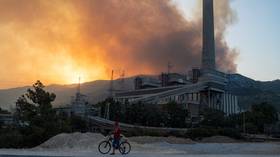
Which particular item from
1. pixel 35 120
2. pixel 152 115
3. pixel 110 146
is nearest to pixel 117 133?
pixel 110 146

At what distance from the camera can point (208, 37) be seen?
194125 mm

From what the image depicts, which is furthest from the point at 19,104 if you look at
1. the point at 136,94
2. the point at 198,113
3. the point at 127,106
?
the point at 136,94

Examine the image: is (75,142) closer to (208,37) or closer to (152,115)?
(152,115)

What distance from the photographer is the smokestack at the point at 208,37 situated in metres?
194

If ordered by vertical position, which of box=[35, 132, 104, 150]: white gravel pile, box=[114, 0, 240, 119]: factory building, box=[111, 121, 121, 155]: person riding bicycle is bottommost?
box=[35, 132, 104, 150]: white gravel pile

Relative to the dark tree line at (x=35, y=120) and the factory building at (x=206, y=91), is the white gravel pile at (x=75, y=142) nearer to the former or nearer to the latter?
the dark tree line at (x=35, y=120)

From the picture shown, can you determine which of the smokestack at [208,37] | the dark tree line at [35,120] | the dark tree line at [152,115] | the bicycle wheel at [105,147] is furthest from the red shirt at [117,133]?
the smokestack at [208,37]

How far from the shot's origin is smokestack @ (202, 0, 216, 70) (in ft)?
637

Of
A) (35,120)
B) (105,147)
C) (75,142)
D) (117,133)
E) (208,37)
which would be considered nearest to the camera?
(117,133)

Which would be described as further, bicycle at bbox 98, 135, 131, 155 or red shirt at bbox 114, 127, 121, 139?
bicycle at bbox 98, 135, 131, 155

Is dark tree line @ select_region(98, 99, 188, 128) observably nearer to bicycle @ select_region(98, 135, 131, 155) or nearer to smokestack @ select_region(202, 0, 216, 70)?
smokestack @ select_region(202, 0, 216, 70)

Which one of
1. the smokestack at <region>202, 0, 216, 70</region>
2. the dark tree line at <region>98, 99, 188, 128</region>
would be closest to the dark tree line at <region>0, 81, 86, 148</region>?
the dark tree line at <region>98, 99, 188, 128</region>

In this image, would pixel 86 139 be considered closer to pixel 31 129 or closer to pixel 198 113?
pixel 31 129

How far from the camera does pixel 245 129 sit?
109 m
